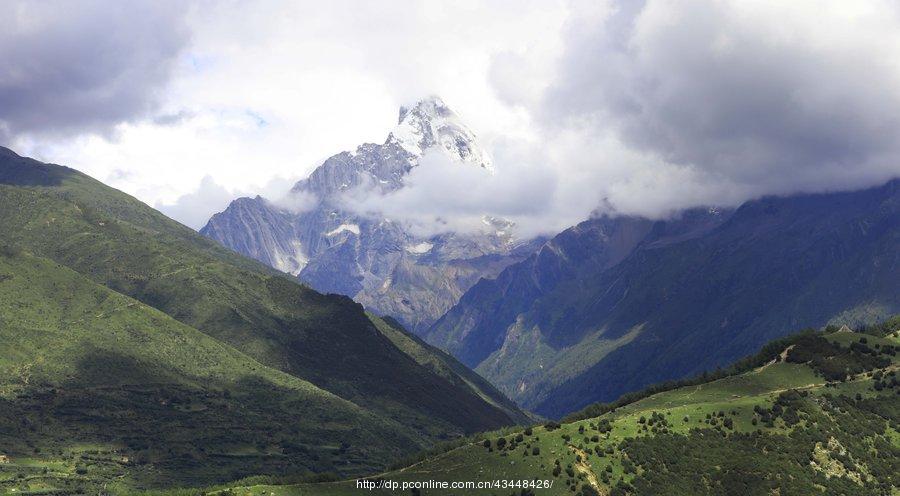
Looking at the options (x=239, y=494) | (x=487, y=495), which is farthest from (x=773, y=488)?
(x=239, y=494)

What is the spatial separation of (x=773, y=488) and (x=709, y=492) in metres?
13.2

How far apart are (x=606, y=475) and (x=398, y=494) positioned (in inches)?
1754

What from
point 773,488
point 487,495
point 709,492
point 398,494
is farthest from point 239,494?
point 773,488

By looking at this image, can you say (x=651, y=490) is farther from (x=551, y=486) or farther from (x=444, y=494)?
(x=444, y=494)

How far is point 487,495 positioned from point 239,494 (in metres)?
52.3

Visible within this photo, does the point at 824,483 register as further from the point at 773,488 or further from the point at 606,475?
the point at 606,475

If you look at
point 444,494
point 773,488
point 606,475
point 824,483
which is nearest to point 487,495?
point 444,494

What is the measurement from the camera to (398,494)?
199500 mm

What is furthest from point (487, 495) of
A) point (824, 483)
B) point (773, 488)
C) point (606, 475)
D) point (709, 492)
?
point (824, 483)

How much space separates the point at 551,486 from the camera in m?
198

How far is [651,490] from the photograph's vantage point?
196 meters

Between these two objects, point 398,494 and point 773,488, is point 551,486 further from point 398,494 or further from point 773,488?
point 773,488

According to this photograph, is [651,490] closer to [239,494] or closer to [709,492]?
[709,492]

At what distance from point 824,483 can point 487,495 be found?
72155 millimetres
